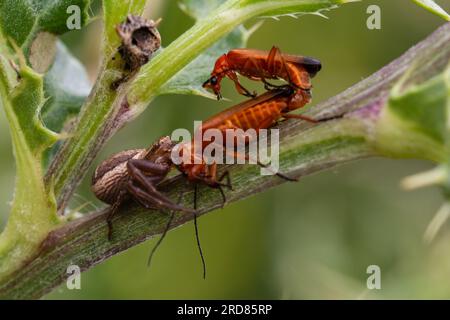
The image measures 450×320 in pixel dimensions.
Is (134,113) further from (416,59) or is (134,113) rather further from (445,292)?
(445,292)

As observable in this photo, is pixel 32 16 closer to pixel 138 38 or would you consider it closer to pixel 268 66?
pixel 138 38

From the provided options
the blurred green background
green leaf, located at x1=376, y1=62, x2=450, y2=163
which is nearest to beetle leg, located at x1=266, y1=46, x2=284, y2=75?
green leaf, located at x1=376, y1=62, x2=450, y2=163

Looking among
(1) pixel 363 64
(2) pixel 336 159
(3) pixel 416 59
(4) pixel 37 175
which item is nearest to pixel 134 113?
(4) pixel 37 175

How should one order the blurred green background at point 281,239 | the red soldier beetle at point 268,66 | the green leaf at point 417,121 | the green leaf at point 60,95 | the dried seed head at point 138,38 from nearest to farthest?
the green leaf at point 417,121 < the dried seed head at point 138,38 < the red soldier beetle at point 268,66 < the green leaf at point 60,95 < the blurred green background at point 281,239

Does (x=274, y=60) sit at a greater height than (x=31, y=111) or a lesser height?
greater

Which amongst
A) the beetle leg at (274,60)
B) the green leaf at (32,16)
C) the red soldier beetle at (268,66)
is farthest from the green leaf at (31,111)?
the beetle leg at (274,60)

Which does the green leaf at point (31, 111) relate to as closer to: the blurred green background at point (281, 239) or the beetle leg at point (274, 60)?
the beetle leg at point (274, 60)

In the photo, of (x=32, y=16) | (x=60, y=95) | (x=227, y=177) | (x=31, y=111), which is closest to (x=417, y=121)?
(x=227, y=177)
